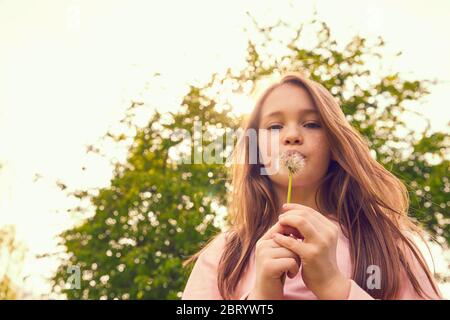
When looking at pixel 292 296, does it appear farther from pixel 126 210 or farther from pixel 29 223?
pixel 126 210

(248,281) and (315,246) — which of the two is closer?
(315,246)

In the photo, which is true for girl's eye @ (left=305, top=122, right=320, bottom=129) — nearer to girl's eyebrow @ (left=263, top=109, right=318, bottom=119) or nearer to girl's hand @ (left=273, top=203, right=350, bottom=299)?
girl's eyebrow @ (left=263, top=109, right=318, bottom=119)

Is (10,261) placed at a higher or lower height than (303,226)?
higher

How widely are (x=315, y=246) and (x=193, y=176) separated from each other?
4.27 metres

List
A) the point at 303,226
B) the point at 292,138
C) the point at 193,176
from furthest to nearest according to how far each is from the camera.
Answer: the point at 193,176, the point at 292,138, the point at 303,226

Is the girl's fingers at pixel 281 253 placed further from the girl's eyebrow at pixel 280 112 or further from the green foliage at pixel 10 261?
the green foliage at pixel 10 261

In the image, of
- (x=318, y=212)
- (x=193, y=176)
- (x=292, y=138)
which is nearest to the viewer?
(x=318, y=212)

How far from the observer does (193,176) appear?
17.0 feet

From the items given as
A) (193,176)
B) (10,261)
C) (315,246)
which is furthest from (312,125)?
(10,261)

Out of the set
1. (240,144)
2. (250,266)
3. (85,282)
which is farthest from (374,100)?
(250,266)

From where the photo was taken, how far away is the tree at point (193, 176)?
4879mm

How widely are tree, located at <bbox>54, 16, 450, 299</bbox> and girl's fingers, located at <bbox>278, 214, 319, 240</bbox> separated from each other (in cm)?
373

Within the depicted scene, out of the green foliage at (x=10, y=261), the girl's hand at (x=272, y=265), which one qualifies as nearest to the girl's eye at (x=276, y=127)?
the girl's hand at (x=272, y=265)

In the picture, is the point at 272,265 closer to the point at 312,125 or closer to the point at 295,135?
the point at 295,135
